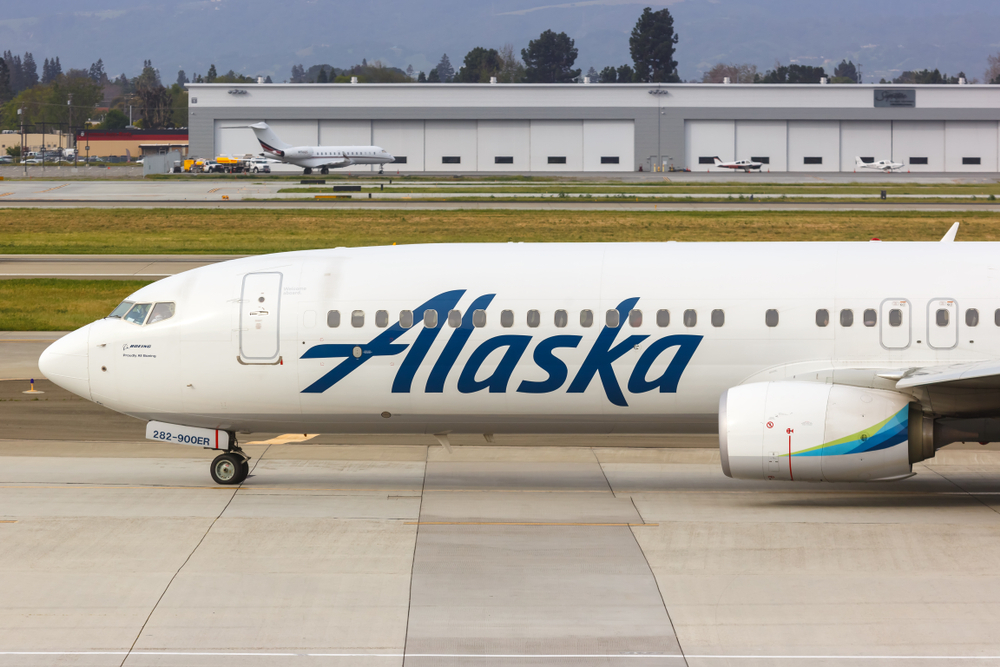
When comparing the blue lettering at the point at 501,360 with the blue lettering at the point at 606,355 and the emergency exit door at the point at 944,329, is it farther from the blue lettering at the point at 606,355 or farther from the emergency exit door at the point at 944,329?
the emergency exit door at the point at 944,329

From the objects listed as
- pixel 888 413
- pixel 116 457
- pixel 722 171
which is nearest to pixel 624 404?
pixel 888 413

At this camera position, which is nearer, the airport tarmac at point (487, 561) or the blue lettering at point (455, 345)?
the airport tarmac at point (487, 561)

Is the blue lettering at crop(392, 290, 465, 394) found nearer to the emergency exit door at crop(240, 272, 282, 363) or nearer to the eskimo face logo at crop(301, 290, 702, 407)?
the eskimo face logo at crop(301, 290, 702, 407)

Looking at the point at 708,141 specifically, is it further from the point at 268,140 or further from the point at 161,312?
the point at 161,312

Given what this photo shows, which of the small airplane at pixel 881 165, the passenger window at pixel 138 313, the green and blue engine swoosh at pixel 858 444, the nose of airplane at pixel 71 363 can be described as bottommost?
the green and blue engine swoosh at pixel 858 444

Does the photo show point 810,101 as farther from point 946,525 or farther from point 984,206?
point 946,525

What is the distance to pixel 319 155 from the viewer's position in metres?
117

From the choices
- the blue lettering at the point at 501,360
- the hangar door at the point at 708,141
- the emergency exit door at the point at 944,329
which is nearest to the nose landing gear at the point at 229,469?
the blue lettering at the point at 501,360

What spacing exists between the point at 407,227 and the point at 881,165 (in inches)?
3202

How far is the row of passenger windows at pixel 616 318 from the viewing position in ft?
52.5

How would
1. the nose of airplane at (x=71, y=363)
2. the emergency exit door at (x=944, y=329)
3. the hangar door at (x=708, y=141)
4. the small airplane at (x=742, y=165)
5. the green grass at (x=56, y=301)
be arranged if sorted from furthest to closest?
the hangar door at (x=708, y=141) → the small airplane at (x=742, y=165) → the green grass at (x=56, y=301) → the nose of airplane at (x=71, y=363) → the emergency exit door at (x=944, y=329)

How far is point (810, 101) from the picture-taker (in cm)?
12638

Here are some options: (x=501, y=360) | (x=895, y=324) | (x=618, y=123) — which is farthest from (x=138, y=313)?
(x=618, y=123)

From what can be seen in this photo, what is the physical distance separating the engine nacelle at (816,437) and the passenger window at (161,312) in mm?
8870
